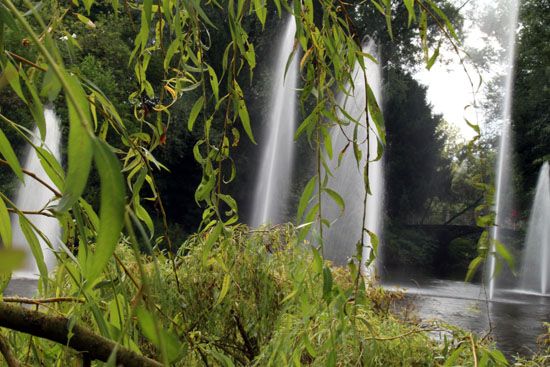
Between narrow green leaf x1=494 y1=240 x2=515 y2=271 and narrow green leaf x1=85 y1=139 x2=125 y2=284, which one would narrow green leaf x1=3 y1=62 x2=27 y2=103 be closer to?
narrow green leaf x1=85 y1=139 x2=125 y2=284

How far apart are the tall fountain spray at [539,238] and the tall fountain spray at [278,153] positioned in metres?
7.15

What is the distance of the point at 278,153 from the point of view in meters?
17.5

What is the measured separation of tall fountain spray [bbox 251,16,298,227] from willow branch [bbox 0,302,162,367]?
15.1m

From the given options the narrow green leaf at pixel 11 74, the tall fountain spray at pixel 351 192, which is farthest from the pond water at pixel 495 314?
the narrow green leaf at pixel 11 74

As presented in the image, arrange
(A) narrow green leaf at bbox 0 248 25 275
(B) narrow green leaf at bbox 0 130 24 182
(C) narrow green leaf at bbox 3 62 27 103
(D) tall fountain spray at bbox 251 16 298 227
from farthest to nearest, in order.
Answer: (D) tall fountain spray at bbox 251 16 298 227 → (B) narrow green leaf at bbox 0 130 24 182 → (C) narrow green leaf at bbox 3 62 27 103 → (A) narrow green leaf at bbox 0 248 25 275

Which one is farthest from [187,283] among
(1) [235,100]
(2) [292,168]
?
(2) [292,168]

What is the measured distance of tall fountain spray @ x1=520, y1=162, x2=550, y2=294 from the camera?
19031 mm

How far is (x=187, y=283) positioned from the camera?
2.35 metres

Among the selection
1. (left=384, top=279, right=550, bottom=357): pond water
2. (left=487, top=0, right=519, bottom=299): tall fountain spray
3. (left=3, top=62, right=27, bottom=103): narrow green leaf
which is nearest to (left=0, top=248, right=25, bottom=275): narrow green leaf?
(left=3, top=62, right=27, bottom=103): narrow green leaf

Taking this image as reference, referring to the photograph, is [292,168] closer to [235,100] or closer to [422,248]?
[422,248]

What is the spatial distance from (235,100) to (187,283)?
147 cm

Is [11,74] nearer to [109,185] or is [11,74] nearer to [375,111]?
[109,185]

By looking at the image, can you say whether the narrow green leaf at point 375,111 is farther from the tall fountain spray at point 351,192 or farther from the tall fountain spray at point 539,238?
the tall fountain spray at point 539,238

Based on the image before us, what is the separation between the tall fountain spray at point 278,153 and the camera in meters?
16.2
